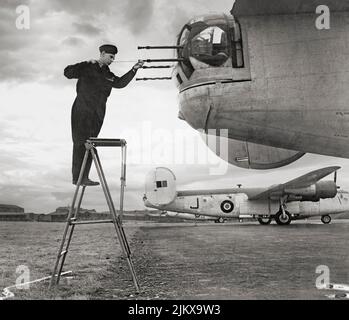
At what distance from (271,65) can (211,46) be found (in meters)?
0.81

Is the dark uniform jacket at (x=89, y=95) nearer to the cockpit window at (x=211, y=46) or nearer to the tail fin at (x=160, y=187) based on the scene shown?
the cockpit window at (x=211, y=46)

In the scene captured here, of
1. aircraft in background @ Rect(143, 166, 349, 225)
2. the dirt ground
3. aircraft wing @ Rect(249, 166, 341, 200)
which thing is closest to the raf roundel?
aircraft in background @ Rect(143, 166, 349, 225)

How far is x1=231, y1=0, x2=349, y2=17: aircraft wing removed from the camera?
5.28 meters

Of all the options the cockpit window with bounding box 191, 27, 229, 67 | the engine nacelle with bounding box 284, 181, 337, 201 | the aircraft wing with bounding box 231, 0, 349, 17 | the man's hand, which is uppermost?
the aircraft wing with bounding box 231, 0, 349, 17

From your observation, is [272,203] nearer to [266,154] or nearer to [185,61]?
[266,154]

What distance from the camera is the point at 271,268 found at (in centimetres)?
613

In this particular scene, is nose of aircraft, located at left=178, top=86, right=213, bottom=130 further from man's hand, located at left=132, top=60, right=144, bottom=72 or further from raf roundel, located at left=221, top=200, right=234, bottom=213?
raf roundel, located at left=221, top=200, right=234, bottom=213

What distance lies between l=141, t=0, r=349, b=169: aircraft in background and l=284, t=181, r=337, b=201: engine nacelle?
17.4 metres

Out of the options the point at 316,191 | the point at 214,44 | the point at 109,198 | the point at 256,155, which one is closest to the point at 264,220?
the point at 316,191

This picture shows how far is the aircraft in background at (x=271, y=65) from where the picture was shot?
5.34 m

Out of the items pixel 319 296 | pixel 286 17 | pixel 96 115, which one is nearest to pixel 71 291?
pixel 96 115

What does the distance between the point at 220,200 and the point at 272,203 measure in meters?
3.12

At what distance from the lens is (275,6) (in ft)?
17.4

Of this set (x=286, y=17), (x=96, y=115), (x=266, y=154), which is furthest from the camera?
(x=266, y=154)
